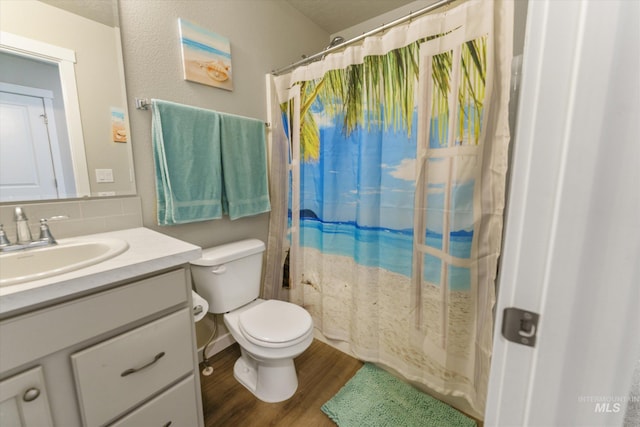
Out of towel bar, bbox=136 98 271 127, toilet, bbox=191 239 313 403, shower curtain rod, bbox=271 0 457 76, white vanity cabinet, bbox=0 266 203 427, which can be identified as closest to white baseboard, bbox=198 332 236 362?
toilet, bbox=191 239 313 403

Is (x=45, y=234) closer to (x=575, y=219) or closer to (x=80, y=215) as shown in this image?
(x=80, y=215)

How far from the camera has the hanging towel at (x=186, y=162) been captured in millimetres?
1275

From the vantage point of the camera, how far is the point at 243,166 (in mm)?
1613

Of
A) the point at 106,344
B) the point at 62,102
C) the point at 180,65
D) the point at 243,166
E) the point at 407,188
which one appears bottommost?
the point at 106,344

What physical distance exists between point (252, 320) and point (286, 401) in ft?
1.49

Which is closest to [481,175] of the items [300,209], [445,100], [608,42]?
[445,100]

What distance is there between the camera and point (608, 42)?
306 mm

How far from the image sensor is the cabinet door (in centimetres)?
60

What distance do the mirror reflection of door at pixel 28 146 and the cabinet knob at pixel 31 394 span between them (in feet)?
2.39

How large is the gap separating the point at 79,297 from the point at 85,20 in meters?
1.16

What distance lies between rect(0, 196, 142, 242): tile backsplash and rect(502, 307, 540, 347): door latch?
1474 millimetres

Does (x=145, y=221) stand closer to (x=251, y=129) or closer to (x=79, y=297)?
(x=79, y=297)

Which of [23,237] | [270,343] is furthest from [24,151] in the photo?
[270,343]

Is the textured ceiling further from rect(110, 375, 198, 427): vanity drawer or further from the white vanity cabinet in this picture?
rect(110, 375, 198, 427): vanity drawer
